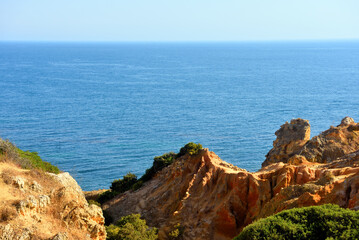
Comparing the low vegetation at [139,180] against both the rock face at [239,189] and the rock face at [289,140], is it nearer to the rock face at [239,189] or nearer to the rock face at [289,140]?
the rock face at [239,189]

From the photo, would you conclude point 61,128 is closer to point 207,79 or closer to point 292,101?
point 292,101

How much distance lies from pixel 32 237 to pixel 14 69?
607ft

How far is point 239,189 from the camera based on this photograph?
31.5 metres

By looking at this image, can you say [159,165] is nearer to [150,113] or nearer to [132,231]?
[132,231]

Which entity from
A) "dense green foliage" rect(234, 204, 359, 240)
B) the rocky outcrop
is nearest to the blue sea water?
the rocky outcrop

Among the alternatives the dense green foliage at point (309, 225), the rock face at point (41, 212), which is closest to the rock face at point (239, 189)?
the dense green foliage at point (309, 225)

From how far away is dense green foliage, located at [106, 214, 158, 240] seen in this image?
1186 inches

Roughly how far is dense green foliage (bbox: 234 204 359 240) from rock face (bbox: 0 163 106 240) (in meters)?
8.58

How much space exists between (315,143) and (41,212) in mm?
27040

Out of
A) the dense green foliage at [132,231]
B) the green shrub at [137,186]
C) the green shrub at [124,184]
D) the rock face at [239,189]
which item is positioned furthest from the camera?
the green shrub at [124,184]

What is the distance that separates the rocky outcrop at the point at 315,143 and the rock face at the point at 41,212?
901 inches

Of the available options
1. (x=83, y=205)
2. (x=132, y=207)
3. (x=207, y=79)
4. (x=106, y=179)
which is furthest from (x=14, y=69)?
(x=83, y=205)

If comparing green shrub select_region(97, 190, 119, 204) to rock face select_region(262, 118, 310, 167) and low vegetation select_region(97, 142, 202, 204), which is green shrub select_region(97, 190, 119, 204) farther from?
rock face select_region(262, 118, 310, 167)

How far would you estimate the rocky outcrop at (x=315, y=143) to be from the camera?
38469mm
